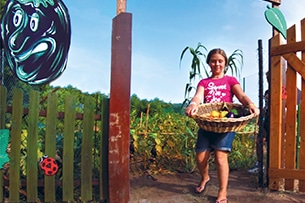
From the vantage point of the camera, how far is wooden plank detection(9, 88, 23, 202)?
3.39 metres

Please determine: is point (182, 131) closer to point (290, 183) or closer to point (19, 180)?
point (290, 183)

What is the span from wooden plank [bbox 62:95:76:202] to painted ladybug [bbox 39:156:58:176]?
0.11 metres

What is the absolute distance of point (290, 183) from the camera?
384 centimetres

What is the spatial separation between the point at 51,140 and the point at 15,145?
1.15ft

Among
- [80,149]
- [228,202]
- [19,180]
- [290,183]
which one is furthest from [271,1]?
[19,180]

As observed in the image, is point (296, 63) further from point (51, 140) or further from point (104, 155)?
point (51, 140)

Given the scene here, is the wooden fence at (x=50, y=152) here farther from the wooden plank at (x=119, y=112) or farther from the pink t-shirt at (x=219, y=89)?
the pink t-shirt at (x=219, y=89)

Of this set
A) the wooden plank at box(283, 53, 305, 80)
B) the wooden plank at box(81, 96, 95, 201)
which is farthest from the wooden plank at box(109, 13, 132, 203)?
the wooden plank at box(283, 53, 305, 80)

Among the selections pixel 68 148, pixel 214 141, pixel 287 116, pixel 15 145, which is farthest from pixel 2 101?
pixel 287 116

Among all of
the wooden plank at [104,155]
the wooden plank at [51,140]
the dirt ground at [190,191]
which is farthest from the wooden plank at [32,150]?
the dirt ground at [190,191]

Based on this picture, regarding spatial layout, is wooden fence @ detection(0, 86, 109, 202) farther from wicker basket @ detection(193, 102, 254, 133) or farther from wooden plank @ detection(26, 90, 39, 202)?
wicker basket @ detection(193, 102, 254, 133)

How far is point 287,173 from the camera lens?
3.82m

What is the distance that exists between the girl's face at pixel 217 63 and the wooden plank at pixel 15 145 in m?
1.94

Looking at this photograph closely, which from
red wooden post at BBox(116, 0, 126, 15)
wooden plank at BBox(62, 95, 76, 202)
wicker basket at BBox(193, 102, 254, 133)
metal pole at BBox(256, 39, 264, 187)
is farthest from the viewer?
metal pole at BBox(256, 39, 264, 187)
